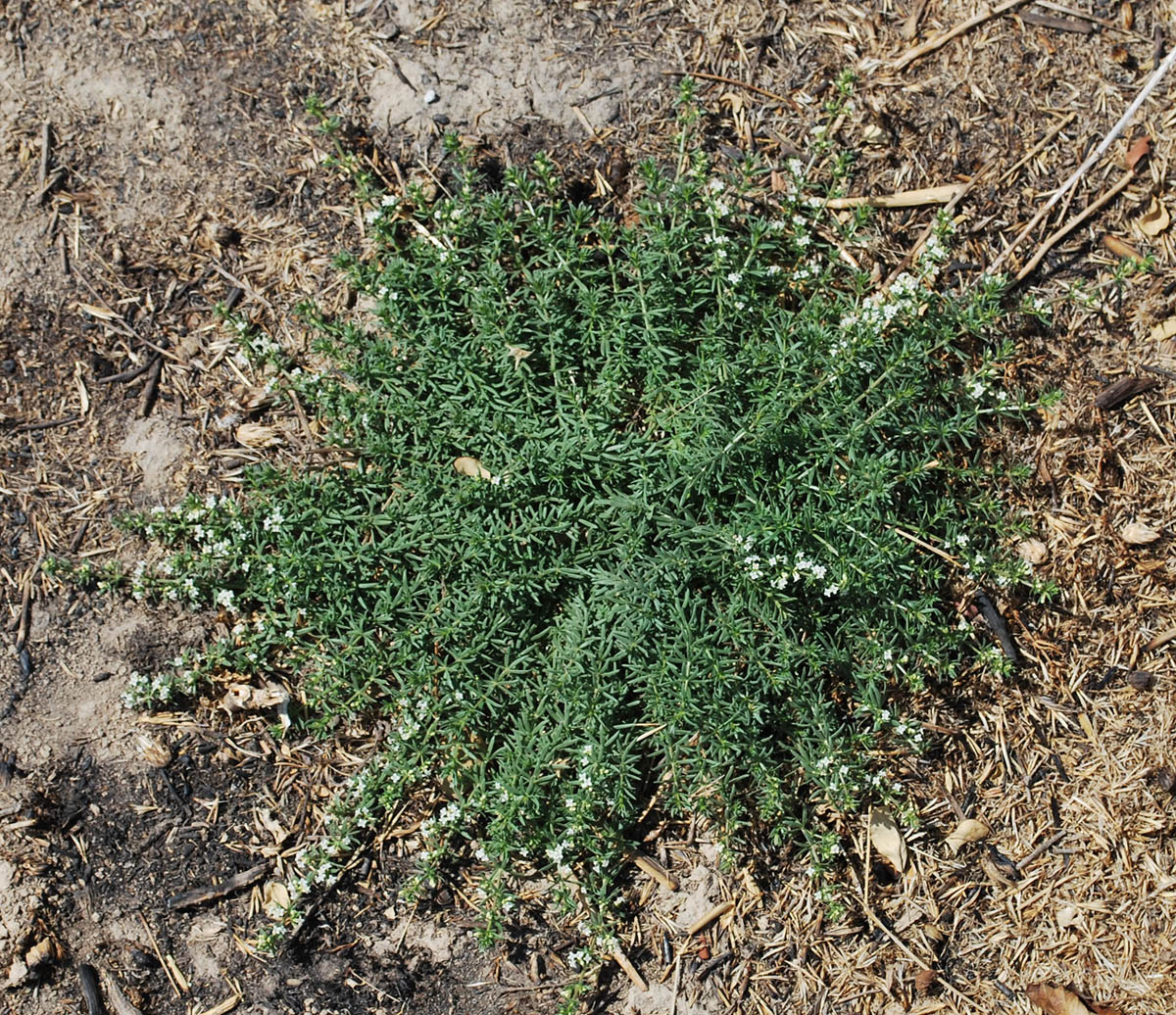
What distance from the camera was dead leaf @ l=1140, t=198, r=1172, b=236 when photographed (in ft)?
16.9

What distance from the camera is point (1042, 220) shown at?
5.17 metres

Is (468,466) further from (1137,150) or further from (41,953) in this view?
(1137,150)

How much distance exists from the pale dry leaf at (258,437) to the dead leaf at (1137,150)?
4.84 meters

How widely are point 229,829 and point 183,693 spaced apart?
2.43 feet

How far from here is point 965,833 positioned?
A: 4887 millimetres

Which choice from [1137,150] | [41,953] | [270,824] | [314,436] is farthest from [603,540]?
[1137,150]

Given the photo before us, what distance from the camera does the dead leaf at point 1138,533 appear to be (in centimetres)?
500

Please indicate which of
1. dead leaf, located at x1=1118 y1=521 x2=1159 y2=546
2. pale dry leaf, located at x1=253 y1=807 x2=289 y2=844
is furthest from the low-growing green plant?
dead leaf, located at x1=1118 y1=521 x2=1159 y2=546

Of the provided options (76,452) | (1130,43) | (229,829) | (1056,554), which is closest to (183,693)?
(229,829)

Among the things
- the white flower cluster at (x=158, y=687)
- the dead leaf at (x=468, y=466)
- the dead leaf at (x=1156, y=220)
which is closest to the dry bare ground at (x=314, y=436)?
the dead leaf at (x=1156, y=220)

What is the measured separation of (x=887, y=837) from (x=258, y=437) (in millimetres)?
3881

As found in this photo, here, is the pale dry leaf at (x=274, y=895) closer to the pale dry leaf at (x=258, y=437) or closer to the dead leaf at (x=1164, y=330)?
the pale dry leaf at (x=258, y=437)

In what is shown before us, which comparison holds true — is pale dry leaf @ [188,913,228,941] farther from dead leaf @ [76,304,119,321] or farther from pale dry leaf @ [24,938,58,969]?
dead leaf @ [76,304,119,321]

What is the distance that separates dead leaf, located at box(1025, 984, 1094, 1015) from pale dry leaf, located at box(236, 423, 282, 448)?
15.9 feet
